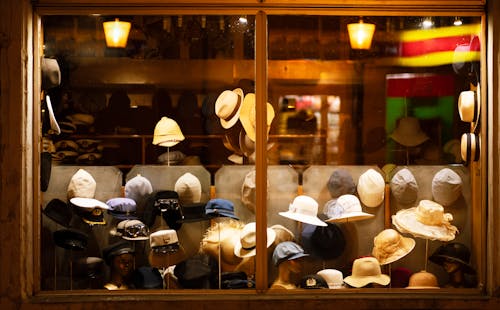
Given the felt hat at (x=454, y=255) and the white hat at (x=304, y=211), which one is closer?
the felt hat at (x=454, y=255)

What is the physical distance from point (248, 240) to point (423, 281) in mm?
1584

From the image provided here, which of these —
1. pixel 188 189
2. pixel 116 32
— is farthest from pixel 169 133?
pixel 116 32

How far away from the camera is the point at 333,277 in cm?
644

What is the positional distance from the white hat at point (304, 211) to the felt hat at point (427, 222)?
708 millimetres

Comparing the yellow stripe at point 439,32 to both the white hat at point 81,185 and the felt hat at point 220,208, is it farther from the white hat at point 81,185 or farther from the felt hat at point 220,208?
the white hat at point 81,185

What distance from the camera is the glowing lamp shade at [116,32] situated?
253 inches

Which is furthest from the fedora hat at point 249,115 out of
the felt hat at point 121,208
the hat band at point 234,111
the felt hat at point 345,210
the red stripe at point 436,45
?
the red stripe at point 436,45

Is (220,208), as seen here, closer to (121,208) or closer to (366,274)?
(121,208)

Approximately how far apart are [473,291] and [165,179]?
288cm

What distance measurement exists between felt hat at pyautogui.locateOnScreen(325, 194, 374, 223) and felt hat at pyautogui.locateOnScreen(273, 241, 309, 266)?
15.8 inches

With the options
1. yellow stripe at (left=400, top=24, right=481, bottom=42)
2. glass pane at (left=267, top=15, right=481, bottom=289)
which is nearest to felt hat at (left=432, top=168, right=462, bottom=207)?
glass pane at (left=267, top=15, right=481, bottom=289)

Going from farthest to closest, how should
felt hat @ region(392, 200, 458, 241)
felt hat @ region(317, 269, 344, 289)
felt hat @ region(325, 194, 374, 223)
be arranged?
felt hat @ region(325, 194, 374, 223) < felt hat @ region(392, 200, 458, 241) < felt hat @ region(317, 269, 344, 289)

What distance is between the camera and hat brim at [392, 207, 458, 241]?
652cm

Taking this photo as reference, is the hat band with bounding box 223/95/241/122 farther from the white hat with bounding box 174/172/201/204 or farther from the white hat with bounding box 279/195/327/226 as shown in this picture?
the white hat with bounding box 279/195/327/226
